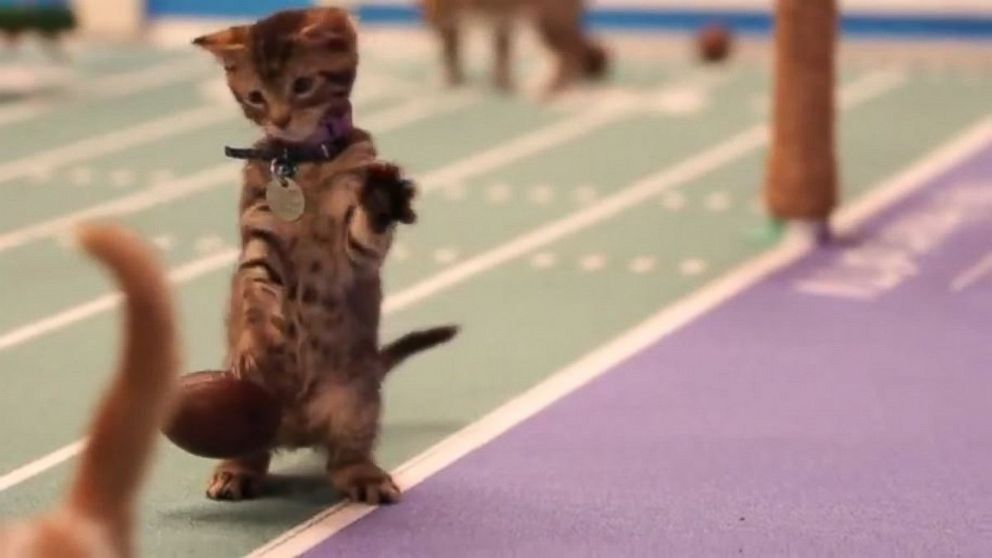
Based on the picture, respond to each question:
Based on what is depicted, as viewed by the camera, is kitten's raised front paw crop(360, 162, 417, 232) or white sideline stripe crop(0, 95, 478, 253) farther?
white sideline stripe crop(0, 95, 478, 253)

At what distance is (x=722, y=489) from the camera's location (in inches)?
68.2

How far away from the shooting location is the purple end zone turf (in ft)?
5.28

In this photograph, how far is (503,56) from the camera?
4000 mm

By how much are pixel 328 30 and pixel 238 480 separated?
1.47 feet

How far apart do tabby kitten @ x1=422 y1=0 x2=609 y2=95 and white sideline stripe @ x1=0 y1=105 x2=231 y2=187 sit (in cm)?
55

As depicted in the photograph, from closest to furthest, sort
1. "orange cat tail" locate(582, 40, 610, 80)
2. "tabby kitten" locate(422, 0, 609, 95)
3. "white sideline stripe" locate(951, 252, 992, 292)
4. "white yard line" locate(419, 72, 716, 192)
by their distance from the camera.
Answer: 1. "white sideline stripe" locate(951, 252, 992, 292)
2. "white yard line" locate(419, 72, 716, 192)
3. "tabby kitten" locate(422, 0, 609, 95)
4. "orange cat tail" locate(582, 40, 610, 80)

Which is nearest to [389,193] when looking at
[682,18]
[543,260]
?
[543,260]

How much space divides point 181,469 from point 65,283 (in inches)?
32.2

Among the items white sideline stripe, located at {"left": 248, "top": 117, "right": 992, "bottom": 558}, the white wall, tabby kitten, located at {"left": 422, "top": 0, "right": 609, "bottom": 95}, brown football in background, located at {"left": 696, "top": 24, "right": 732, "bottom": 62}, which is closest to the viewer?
white sideline stripe, located at {"left": 248, "top": 117, "right": 992, "bottom": 558}

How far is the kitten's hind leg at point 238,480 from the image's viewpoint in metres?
1.70

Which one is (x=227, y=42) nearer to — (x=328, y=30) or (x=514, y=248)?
(x=328, y=30)

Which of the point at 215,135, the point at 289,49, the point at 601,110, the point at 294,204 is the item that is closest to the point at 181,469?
the point at 294,204

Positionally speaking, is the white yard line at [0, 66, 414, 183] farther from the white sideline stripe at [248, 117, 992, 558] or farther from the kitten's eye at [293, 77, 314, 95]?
the kitten's eye at [293, 77, 314, 95]

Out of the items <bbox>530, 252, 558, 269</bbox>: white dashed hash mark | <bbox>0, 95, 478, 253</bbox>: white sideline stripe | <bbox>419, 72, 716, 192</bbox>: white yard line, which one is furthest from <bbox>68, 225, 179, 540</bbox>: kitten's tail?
<bbox>419, 72, 716, 192</bbox>: white yard line
